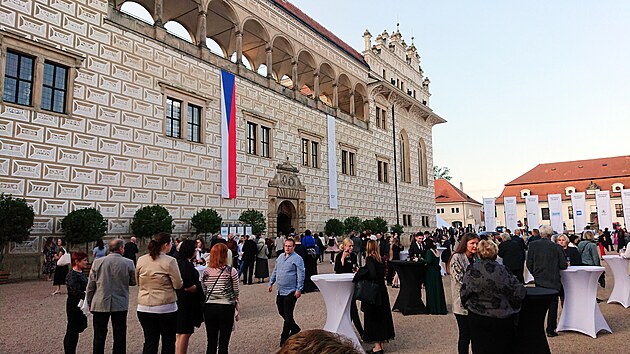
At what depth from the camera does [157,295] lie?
4.25 meters

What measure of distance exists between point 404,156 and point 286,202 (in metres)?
15.2

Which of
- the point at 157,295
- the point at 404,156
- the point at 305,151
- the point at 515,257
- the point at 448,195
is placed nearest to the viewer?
the point at 157,295

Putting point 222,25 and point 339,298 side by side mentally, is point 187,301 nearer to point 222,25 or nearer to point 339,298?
point 339,298

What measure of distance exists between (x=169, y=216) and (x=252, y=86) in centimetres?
777

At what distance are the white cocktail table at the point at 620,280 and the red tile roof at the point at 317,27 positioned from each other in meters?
18.7

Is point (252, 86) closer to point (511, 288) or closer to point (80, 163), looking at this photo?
point (80, 163)

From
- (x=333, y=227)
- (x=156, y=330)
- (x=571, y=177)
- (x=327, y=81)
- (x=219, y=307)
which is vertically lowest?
(x=156, y=330)

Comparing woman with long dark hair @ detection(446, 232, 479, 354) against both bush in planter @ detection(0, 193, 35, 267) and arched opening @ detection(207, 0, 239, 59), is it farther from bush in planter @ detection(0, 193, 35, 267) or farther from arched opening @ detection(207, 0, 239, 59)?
arched opening @ detection(207, 0, 239, 59)

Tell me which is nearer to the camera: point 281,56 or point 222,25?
point 222,25

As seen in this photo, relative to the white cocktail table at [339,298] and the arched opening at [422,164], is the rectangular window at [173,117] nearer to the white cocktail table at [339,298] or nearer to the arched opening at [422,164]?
the white cocktail table at [339,298]

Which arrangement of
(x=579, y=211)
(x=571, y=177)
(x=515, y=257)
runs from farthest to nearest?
1. (x=571, y=177)
2. (x=579, y=211)
3. (x=515, y=257)

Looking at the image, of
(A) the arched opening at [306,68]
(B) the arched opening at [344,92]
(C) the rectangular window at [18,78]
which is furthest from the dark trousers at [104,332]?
(B) the arched opening at [344,92]

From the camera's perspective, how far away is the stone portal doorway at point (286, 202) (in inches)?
802

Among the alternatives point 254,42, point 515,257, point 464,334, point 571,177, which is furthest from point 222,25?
point 571,177
